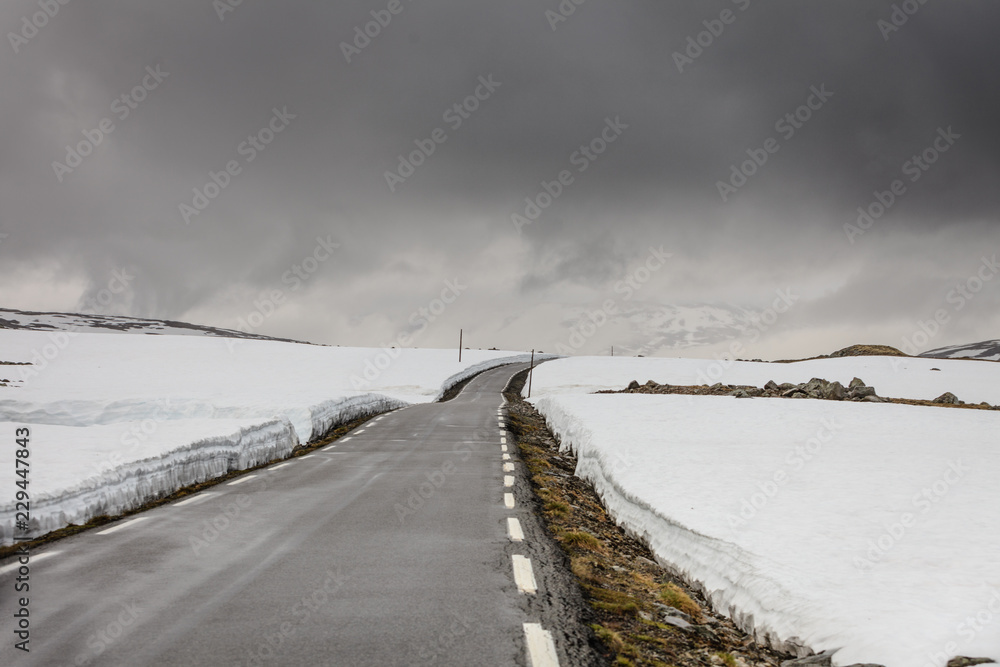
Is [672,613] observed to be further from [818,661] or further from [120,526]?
[120,526]

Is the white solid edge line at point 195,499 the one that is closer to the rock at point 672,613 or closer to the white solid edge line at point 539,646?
the white solid edge line at point 539,646

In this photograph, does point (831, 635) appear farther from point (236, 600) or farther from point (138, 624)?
point (138, 624)

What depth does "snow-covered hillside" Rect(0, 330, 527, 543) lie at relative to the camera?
8914 millimetres

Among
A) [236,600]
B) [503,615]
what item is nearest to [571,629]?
[503,615]

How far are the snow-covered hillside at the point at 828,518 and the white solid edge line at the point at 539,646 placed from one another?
201 centimetres

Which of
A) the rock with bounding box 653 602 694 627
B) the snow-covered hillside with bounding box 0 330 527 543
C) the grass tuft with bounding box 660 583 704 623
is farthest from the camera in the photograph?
the snow-covered hillside with bounding box 0 330 527 543

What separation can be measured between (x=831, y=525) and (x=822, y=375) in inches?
2201

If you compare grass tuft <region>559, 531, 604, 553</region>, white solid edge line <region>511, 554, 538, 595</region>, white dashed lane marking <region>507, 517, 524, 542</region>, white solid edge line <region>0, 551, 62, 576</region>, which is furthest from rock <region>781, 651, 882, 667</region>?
white solid edge line <region>0, 551, 62, 576</region>

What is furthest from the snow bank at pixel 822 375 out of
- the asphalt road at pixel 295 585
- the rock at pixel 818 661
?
the rock at pixel 818 661

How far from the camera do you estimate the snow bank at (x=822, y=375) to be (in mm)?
43938

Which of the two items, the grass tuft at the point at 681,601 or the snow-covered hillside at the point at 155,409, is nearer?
the grass tuft at the point at 681,601

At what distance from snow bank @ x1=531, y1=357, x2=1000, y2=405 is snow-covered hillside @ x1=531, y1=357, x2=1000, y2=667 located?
2690 centimetres

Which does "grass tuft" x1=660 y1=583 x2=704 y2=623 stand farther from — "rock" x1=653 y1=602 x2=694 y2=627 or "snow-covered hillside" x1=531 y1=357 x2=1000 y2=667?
"snow-covered hillside" x1=531 y1=357 x2=1000 y2=667

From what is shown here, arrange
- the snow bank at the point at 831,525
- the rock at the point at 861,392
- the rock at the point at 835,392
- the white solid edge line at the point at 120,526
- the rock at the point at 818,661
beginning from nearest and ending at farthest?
the rock at the point at 818,661 < the snow bank at the point at 831,525 < the white solid edge line at the point at 120,526 < the rock at the point at 861,392 < the rock at the point at 835,392
